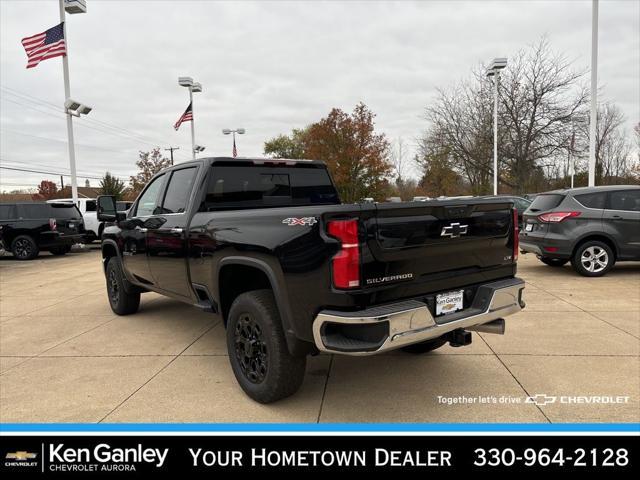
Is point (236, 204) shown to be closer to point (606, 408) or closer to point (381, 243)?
point (381, 243)

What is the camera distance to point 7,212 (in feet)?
45.6

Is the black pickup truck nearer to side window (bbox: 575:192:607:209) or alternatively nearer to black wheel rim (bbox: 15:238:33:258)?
side window (bbox: 575:192:607:209)

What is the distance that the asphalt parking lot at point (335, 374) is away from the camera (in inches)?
129

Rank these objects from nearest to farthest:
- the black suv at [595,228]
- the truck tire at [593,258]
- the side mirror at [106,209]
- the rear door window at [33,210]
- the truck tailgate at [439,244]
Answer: the truck tailgate at [439,244] < the side mirror at [106,209] < the black suv at [595,228] < the truck tire at [593,258] < the rear door window at [33,210]

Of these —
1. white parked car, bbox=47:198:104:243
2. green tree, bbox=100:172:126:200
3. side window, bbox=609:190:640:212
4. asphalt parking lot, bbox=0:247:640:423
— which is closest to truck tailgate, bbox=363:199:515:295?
asphalt parking lot, bbox=0:247:640:423

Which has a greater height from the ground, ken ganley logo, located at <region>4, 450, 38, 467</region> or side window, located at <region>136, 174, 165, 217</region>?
side window, located at <region>136, 174, 165, 217</region>

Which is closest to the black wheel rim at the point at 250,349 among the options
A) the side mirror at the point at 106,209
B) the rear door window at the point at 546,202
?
the side mirror at the point at 106,209

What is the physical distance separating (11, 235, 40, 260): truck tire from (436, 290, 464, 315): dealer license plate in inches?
568

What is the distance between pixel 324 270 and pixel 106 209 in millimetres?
4226

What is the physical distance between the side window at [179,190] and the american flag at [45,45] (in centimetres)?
1472

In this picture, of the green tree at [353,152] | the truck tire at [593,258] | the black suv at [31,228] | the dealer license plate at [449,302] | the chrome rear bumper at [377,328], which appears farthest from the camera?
the green tree at [353,152]

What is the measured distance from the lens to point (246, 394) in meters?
3.53

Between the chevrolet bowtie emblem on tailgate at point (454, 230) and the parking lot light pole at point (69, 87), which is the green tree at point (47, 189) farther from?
the chevrolet bowtie emblem on tailgate at point (454, 230)

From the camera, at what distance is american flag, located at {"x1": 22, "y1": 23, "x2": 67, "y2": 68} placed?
52.2 ft
